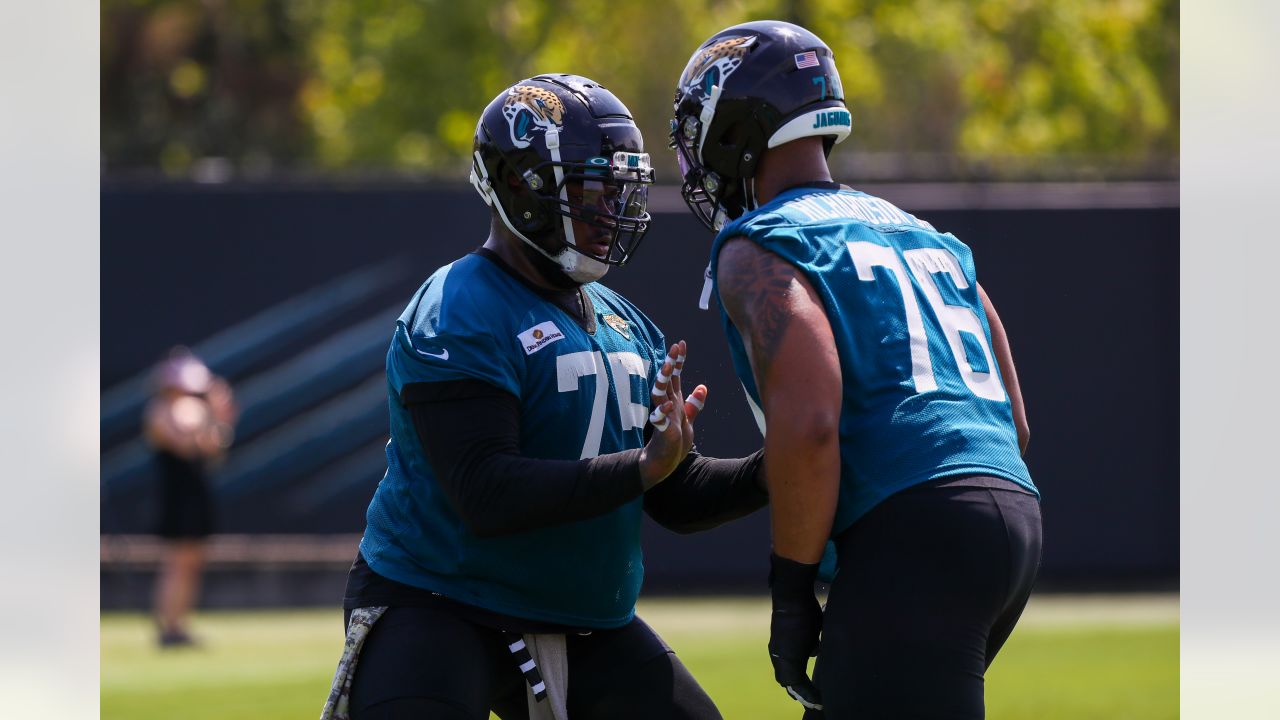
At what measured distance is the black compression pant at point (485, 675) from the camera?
3.14 metres

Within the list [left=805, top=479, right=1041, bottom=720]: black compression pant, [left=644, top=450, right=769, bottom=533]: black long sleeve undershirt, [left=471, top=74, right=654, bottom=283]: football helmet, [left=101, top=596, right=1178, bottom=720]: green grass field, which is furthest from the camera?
[left=101, top=596, right=1178, bottom=720]: green grass field

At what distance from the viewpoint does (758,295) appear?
297cm

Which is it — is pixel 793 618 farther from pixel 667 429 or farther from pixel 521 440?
pixel 521 440

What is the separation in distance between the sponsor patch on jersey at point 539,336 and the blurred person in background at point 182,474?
24.5 feet

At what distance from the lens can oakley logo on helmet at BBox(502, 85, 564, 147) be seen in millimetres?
3463

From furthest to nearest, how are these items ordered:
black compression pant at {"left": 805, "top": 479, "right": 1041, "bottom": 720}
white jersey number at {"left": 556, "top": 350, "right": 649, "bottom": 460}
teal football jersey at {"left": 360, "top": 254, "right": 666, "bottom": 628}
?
white jersey number at {"left": 556, "top": 350, "right": 649, "bottom": 460} → teal football jersey at {"left": 360, "top": 254, "right": 666, "bottom": 628} → black compression pant at {"left": 805, "top": 479, "right": 1041, "bottom": 720}

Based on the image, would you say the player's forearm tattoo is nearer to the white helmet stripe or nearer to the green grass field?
the white helmet stripe

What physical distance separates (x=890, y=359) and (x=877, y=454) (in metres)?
0.19

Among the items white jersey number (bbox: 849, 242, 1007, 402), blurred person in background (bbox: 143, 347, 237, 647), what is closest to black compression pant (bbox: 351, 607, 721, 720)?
white jersey number (bbox: 849, 242, 1007, 402)

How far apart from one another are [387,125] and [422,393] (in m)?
15.7

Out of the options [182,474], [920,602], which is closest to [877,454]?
[920,602]

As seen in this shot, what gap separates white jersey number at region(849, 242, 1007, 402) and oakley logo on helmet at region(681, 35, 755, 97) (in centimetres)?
54

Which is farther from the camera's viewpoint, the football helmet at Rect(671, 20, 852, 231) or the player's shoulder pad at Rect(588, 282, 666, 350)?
the player's shoulder pad at Rect(588, 282, 666, 350)

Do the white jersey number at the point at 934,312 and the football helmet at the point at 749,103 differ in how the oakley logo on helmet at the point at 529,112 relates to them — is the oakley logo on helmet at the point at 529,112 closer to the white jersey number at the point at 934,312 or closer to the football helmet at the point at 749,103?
the football helmet at the point at 749,103
